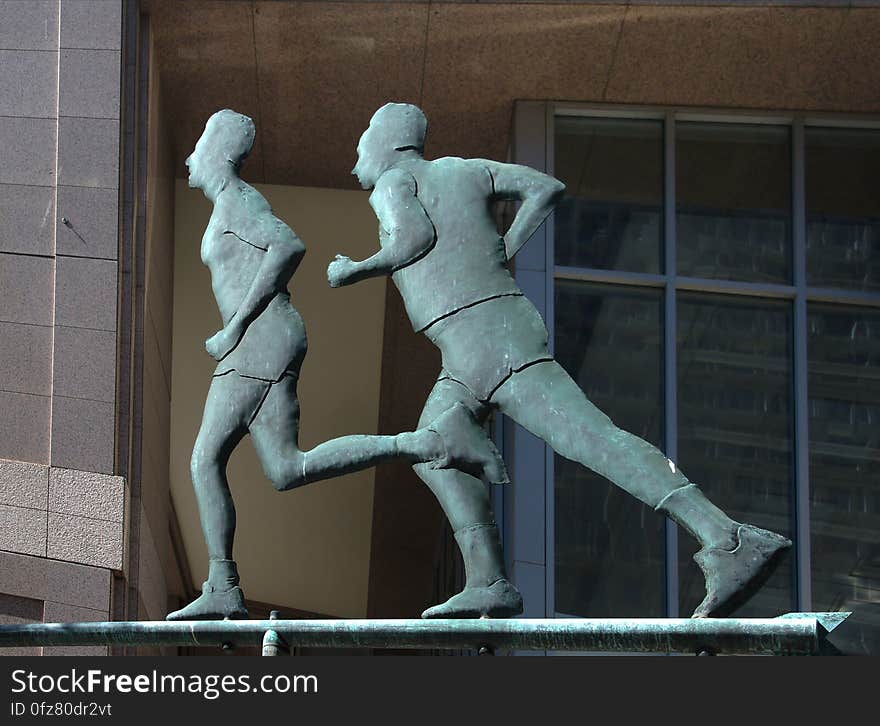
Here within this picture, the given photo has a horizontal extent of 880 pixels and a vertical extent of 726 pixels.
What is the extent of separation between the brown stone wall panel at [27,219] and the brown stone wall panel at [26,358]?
68 cm

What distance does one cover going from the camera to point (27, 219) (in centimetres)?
1652

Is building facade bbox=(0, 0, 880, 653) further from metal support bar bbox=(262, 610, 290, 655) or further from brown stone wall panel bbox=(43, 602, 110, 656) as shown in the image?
metal support bar bbox=(262, 610, 290, 655)

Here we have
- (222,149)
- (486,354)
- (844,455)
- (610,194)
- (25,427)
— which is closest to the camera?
(486,354)

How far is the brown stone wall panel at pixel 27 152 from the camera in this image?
54.5ft

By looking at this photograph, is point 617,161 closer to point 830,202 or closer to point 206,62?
point 830,202

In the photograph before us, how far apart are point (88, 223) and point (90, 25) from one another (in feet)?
5.83

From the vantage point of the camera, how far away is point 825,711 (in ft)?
29.2

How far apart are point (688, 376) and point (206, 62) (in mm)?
5402

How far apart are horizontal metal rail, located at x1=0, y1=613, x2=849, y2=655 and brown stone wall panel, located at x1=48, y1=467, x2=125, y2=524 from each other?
484 cm

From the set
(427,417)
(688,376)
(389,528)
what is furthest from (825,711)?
(389,528)

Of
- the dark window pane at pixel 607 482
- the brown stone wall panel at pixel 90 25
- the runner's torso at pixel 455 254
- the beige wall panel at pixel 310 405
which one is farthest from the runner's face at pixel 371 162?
the beige wall panel at pixel 310 405

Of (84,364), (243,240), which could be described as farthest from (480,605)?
(84,364)

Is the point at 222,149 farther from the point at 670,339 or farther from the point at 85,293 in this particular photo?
the point at 670,339

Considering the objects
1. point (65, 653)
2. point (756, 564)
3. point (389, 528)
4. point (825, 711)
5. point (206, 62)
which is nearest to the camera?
point (825, 711)
